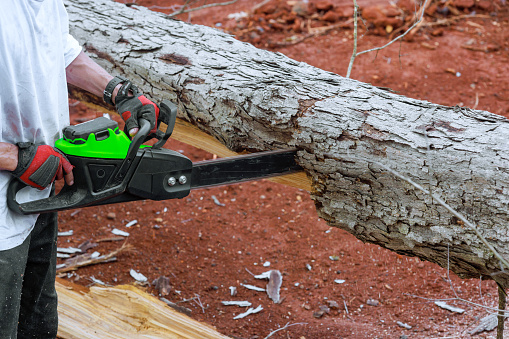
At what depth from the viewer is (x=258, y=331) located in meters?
3.02

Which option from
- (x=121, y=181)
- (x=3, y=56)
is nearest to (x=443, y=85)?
(x=121, y=181)

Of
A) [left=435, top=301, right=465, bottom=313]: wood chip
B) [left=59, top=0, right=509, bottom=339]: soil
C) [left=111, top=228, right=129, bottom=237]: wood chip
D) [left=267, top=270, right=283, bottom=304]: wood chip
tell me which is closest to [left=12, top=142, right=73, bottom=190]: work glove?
[left=59, top=0, right=509, bottom=339]: soil

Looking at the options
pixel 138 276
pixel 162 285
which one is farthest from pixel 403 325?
pixel 138 276

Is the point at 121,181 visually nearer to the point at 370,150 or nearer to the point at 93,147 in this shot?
the point at 93,147

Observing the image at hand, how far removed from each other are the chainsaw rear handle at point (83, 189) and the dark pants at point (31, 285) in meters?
0.21

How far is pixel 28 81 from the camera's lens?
1868 millimetres

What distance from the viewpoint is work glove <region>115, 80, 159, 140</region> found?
7.06ft

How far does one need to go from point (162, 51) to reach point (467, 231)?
80.4 inches

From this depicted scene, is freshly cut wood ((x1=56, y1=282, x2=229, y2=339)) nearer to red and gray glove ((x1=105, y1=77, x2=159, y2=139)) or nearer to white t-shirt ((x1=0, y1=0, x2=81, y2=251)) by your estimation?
white t-shirt ((x1=0, y1=0, x2=81, y2=251))

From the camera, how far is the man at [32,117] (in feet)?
5.98

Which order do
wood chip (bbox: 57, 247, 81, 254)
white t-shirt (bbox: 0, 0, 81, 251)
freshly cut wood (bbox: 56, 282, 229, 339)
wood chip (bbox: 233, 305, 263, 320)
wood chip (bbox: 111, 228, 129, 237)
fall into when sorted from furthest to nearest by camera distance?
wood chip (bbox: 111, 228, 129, 237) → wood chip (bbox: 57, 247, 81, 254) → wood chip (bbox: 233, 305, 263, 320) → freshly cut wood (bbox: 56, 282, 229, 339) → white t-shirt (bbox: 0, 0, 81, 251)

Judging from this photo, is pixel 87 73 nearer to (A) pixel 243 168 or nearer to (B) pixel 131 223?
(A) pixel 243 168

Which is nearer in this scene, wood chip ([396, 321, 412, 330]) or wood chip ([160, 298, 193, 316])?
wood chip ([396, 321, 412, 330])

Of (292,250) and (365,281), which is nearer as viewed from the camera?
(365,281)
